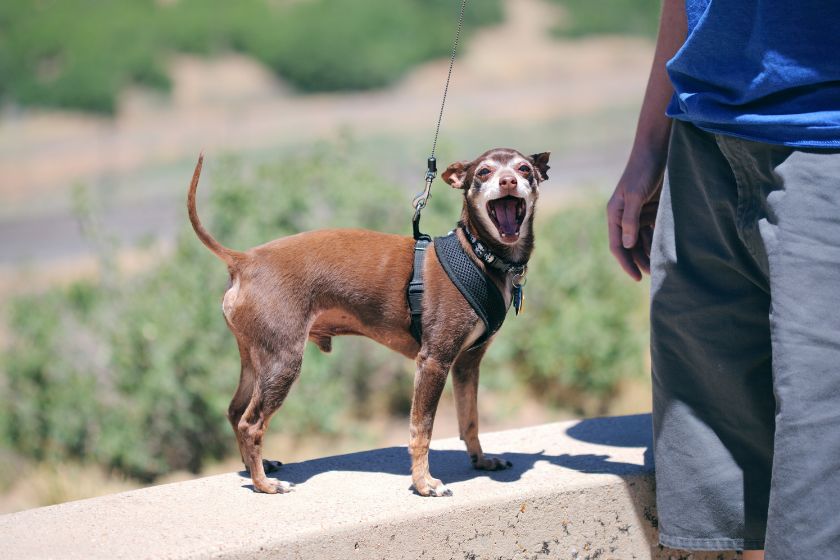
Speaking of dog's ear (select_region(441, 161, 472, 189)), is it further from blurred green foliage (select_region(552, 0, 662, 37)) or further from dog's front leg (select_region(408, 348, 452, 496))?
blurred green foliage (select_region(552, 0, 662, 37))

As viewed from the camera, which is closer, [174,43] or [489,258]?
[489,258]

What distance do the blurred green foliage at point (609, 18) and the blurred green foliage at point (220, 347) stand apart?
27.5 m

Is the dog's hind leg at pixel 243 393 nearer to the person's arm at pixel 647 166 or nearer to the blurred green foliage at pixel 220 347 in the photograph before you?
the person's arm at pixel 647 166

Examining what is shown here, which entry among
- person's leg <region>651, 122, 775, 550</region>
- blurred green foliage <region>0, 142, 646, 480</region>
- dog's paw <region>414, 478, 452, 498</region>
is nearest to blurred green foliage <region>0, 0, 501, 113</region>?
blurred green foliage <region>0, 142, 646, 480</region>

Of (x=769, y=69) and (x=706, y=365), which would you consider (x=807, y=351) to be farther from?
(x=769, y=69)

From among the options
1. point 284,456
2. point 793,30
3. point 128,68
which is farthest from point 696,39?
point 128,68

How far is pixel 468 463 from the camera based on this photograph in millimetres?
3625

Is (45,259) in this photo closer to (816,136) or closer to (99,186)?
(99,186)

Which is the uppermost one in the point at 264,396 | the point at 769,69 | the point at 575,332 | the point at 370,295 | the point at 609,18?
the point at 609,18

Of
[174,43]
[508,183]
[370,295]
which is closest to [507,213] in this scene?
[508,183]

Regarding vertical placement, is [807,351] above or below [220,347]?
above

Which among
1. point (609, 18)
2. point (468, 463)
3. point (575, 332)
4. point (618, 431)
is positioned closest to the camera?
point (468, 463)

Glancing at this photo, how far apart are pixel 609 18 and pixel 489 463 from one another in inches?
1303

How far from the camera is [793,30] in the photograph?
2465 mm
